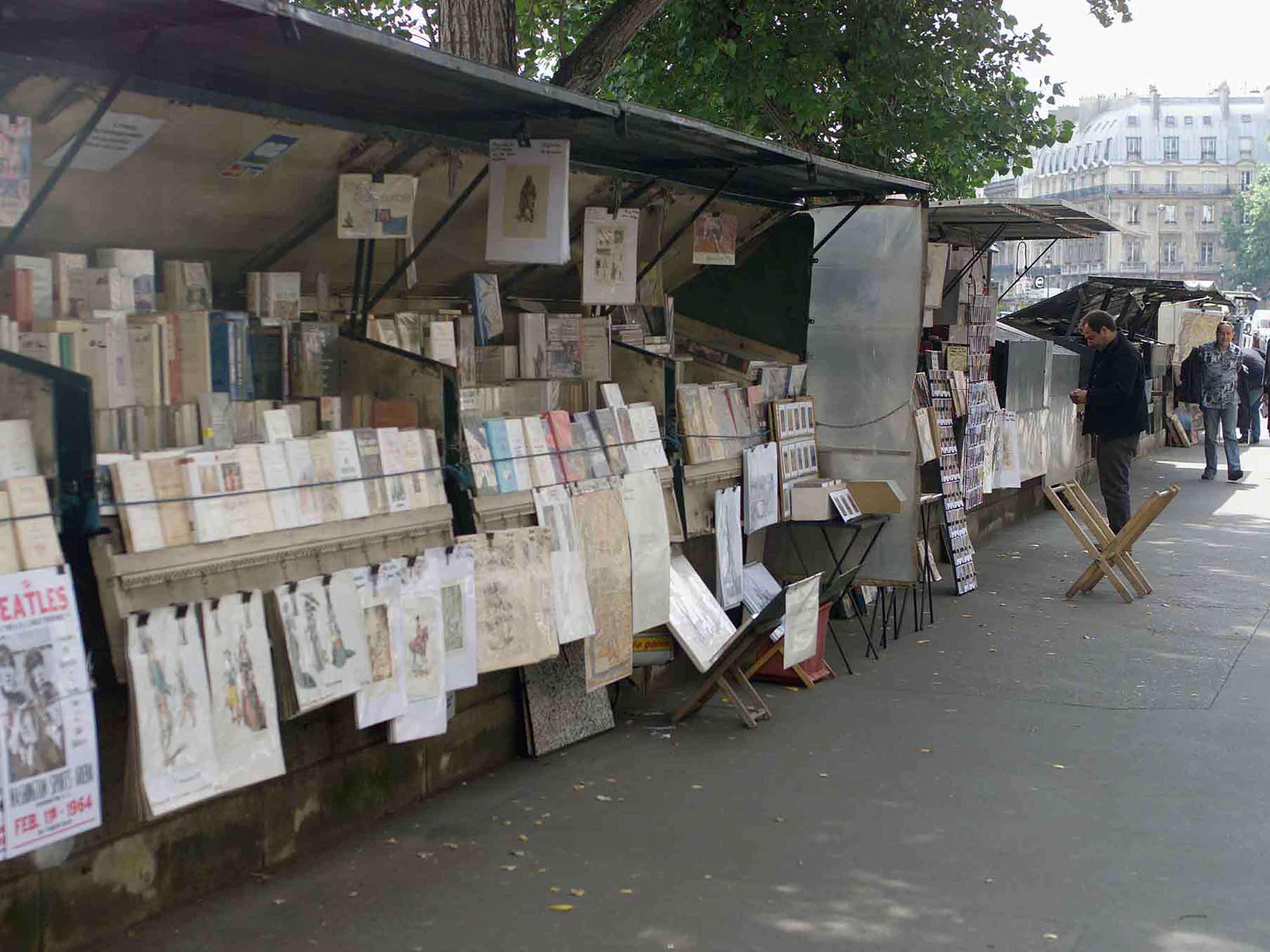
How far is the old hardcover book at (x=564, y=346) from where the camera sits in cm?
698

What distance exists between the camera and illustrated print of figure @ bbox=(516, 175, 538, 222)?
607cm

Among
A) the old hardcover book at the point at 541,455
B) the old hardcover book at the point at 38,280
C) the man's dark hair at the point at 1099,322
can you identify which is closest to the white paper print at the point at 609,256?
the old hardcover book at the point at 541,455

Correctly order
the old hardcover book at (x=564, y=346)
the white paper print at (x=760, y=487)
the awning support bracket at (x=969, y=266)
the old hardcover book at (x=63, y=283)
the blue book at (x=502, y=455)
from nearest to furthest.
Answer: the old hardcover book at (x=63, y=283)
the blue book at (x=502, y=455)
the old hardcover book at (x=564, y=346)
the white paper print at (x=760, y=487)
the awning support bracket at (x=969, y=266)

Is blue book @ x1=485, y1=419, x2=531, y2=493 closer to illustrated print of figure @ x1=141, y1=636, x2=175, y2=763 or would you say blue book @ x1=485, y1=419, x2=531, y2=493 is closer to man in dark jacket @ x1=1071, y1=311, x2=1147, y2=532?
illustrated print of figure @ x1=141, y1=636, x2=175, y2=763

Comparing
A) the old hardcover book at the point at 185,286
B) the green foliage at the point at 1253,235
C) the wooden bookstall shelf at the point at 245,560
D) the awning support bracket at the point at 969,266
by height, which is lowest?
the wooden bookstall shelf at the point at 245,560

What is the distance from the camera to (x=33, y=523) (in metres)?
3.85

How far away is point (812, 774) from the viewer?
6254 millimetres

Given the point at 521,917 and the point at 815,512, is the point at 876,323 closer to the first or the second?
the point at 815,512

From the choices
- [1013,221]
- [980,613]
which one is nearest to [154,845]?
[980,613]

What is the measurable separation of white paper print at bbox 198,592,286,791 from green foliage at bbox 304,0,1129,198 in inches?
403

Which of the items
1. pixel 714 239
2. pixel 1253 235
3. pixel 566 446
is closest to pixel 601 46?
pixel 714 239

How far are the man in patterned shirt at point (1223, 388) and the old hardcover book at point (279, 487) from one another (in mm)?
15758

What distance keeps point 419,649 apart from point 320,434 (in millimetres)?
857

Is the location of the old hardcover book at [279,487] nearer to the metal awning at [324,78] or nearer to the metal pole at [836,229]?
the metal awning at [324,78]
